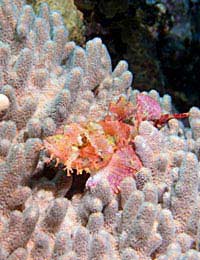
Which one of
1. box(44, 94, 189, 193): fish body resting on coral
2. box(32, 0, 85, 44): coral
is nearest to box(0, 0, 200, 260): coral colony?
box(44, 94, 189, 193): fish body resting on coral

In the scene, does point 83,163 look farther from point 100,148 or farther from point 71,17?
point 71,17

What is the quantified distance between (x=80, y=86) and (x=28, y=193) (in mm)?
750

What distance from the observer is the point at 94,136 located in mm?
1995

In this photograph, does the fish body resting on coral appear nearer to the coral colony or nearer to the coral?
the coral colony

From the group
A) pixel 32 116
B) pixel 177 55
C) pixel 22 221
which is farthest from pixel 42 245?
pixel 177 55

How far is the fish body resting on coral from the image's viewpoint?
6.22 ft

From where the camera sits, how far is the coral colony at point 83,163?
177cm

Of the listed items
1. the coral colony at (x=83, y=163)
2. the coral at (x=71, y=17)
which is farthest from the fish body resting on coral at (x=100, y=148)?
the coral at (x=71, y=17)

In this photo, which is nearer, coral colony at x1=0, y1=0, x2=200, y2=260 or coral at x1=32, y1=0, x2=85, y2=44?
coral colony at x1=0, y1=0, x2=200, y2=260

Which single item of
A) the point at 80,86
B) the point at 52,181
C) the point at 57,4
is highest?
the point at 57,4

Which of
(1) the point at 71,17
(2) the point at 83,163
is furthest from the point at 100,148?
(1) the point at 71,17

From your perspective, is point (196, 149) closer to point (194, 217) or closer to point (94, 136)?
point (194, 217)

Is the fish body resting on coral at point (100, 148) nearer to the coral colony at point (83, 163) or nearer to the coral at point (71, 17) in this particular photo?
the coral colony at point (83, 163)

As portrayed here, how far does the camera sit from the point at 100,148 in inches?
77.6
